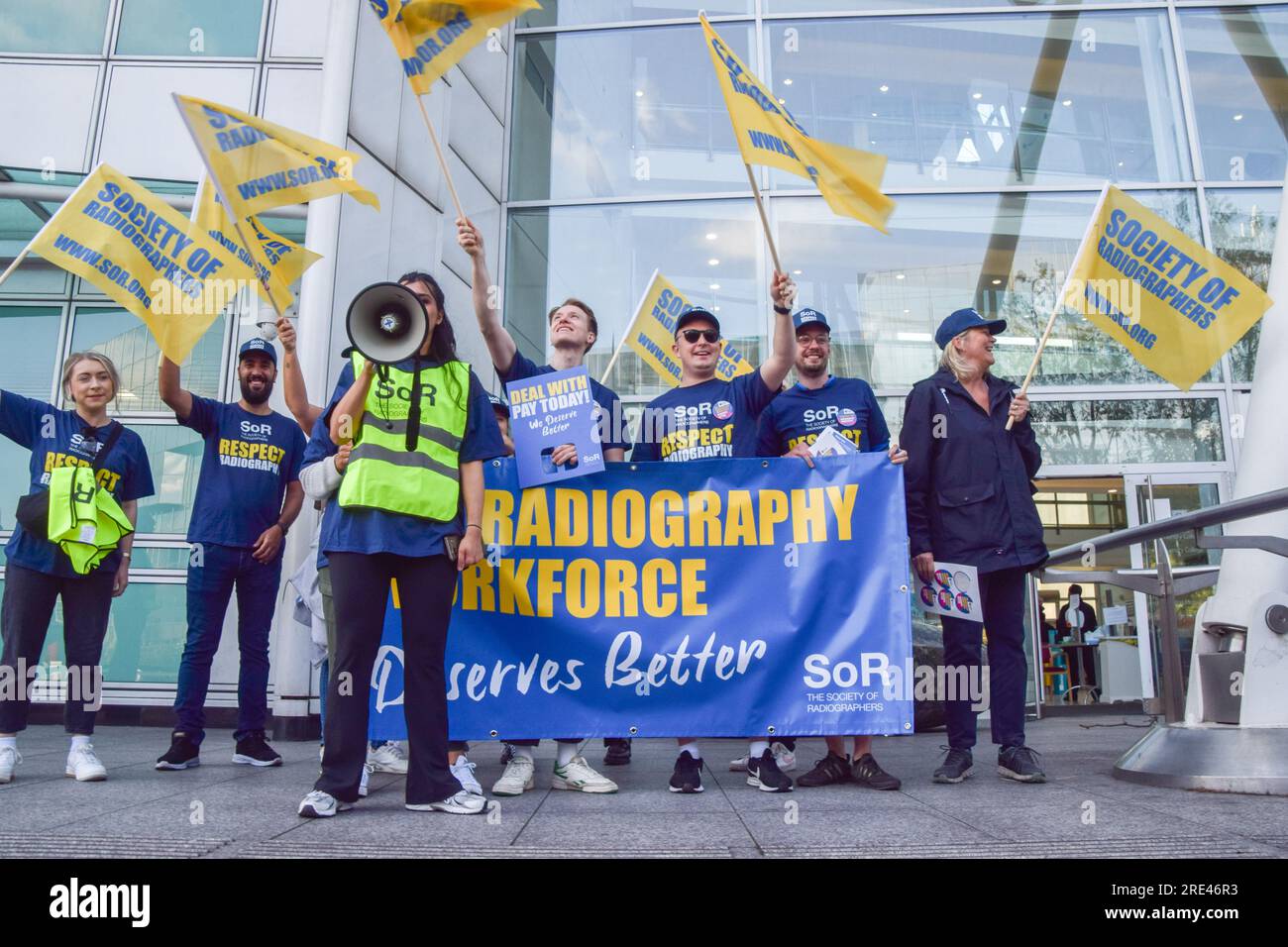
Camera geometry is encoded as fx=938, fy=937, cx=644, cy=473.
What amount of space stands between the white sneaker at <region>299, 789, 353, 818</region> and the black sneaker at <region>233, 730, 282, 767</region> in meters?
2.01

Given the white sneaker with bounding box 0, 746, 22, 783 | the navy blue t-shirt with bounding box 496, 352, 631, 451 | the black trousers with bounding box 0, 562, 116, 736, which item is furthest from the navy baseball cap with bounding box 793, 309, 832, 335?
the white sneaker with bounding box 0, 746, 22, 783

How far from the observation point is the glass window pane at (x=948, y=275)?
31.7 ft

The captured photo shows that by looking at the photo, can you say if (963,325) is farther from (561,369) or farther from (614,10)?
(614,10)

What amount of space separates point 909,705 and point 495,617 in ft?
6.46

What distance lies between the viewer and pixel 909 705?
4.28 m

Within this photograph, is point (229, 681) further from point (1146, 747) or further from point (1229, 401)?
point (1229, 401)

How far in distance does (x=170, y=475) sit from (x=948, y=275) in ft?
25.8

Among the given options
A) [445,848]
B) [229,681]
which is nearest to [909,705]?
[445,848]

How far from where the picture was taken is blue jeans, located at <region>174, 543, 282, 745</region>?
5.06 metres

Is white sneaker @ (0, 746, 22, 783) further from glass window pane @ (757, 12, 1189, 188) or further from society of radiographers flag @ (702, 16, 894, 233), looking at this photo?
glass window pane @ (757, 12, 1189, 188)

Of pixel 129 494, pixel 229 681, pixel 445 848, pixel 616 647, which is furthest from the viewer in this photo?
pixel 229 681

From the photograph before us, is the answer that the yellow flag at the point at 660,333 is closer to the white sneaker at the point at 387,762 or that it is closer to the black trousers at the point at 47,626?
the white sneaker at the point at 387,762

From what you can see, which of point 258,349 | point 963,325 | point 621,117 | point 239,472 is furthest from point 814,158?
point 621,117

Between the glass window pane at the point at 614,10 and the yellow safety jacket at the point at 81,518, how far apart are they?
835 cm
